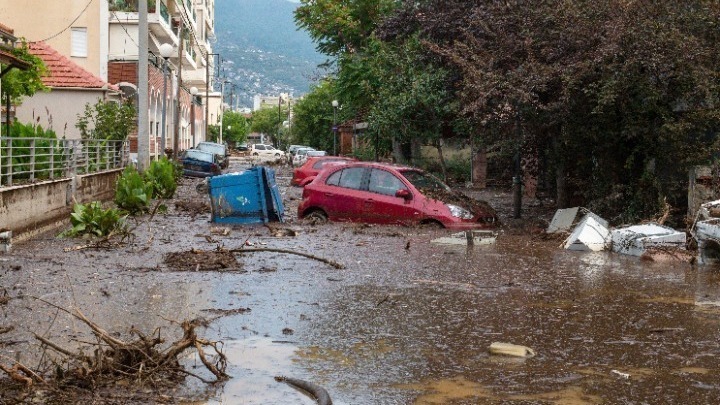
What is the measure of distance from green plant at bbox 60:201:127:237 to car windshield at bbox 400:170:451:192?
571 centimetres

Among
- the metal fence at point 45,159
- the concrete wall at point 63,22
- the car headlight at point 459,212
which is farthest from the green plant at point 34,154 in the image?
the concrete wall at point 63,22

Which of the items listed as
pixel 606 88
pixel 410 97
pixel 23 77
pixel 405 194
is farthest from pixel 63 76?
pixel 606 88

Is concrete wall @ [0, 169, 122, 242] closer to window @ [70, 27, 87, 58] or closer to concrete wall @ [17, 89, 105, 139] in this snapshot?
concrete wall @ [17, 89, 105, 139]

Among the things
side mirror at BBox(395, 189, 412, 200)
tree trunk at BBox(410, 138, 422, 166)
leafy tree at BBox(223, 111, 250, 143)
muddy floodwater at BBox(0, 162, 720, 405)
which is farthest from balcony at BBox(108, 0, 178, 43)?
leafy tree at BBox(223, 111, 250, 143)

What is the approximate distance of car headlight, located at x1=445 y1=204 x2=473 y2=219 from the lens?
18.5m

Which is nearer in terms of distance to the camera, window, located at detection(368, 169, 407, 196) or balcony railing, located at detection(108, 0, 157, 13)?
window, located at detection(368, 169, 407, 196)

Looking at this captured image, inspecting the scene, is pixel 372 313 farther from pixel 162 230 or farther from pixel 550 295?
pixel 162 230

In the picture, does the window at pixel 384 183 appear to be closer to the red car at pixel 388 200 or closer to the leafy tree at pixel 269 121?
the red car at pixel 388 200

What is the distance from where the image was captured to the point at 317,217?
65.4 ft

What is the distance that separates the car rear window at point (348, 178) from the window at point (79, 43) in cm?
2987

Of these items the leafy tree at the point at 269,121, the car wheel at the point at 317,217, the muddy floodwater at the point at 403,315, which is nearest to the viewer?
the muddy floodwater at the point at 403,315

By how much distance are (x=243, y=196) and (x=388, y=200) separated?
2.98 meters

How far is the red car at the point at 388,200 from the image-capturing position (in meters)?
18.5

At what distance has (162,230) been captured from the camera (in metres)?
18.8
